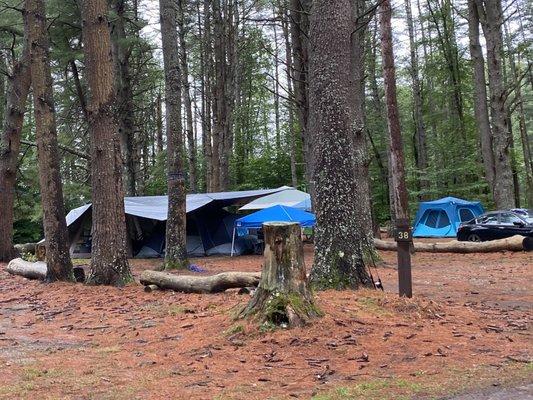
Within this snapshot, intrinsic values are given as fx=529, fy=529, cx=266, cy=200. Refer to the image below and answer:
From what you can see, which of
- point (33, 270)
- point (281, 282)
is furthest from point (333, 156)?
point (33, 270)

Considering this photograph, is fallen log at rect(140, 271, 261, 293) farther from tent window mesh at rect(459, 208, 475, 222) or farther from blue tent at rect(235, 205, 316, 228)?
tent window mesh at rect(459, 208, 475, 222)

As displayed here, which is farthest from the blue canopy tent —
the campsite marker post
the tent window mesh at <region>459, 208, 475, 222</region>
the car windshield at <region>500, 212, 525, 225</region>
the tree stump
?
the tree stump

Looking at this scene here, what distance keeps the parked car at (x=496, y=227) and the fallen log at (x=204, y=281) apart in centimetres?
1183

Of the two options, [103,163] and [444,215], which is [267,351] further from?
[444,215]

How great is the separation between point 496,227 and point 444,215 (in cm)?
705

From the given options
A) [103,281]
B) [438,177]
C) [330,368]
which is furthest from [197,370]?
[438,177]

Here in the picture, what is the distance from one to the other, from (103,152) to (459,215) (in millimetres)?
18301

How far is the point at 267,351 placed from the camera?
15.0 ft

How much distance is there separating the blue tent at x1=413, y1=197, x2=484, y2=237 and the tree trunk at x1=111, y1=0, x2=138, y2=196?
44.8ft

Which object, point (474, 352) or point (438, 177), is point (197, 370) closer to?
point (474, 352)

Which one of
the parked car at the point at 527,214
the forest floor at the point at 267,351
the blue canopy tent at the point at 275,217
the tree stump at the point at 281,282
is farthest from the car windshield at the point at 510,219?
the tree stump at the point at 281,282

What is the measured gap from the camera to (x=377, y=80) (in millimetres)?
34094

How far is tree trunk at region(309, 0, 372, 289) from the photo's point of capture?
6398mm

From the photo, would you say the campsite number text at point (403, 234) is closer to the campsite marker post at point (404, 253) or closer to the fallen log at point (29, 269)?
the campsite marker post at point (404, 253)
